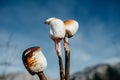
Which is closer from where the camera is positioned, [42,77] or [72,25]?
[42,77]

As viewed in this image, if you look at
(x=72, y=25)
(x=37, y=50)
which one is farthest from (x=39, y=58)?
(x=72, y=25)

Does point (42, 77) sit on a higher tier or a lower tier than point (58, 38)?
lower

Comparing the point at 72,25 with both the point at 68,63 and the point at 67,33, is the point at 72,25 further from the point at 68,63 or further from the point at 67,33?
the point at 68,63

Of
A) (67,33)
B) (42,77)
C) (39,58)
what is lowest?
(42,77)

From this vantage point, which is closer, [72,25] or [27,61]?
[27,61]

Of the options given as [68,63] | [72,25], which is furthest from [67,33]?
[68,63]

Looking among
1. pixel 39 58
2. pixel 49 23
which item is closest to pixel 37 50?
pixel 39 58

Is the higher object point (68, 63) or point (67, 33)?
point (67, 33)

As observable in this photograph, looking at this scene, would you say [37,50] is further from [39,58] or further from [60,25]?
[60,25]
